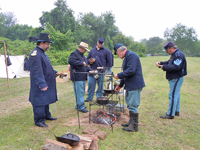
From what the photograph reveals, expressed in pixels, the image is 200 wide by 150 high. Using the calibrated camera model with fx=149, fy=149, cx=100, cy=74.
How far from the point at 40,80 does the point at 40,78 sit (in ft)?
0.16

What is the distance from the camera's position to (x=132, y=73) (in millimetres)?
3092

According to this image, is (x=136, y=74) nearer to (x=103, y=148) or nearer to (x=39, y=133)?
(x=103, y=148)

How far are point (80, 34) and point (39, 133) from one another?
34451 mm

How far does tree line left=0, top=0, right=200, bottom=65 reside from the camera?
25.0m

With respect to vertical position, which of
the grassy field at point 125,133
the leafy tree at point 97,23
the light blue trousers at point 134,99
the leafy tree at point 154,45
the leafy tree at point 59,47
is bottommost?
the grassy field at point 125,133

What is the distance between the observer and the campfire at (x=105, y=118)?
3816 millimetres

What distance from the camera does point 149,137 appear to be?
10.3 ft

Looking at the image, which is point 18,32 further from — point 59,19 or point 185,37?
point 185,37

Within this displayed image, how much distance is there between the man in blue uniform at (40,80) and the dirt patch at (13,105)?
1714 mm

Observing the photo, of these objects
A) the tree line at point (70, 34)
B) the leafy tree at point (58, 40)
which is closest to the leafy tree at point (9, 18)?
the tree line at point (70, 34)

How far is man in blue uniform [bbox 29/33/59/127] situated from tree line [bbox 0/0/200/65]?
59.9 ft

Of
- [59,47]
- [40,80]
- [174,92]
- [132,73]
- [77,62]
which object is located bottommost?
[174,92]

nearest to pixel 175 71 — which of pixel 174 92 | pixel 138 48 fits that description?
pixel 174 92

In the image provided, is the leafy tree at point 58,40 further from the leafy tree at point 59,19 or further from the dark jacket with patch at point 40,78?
the dark jacket with patch at point 40,78
